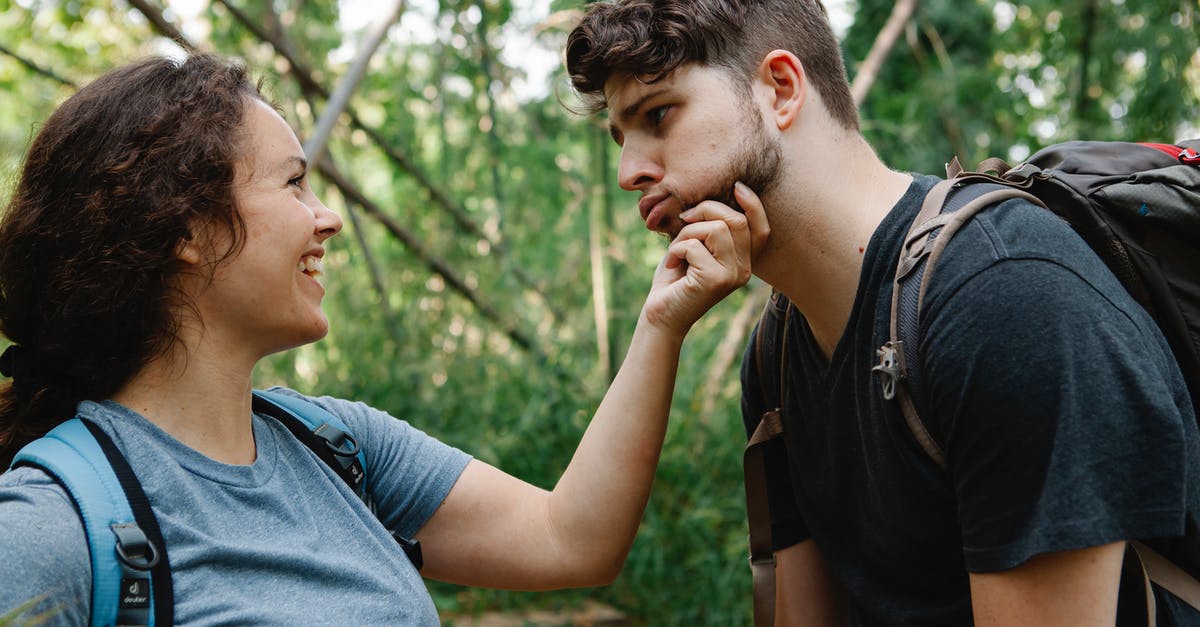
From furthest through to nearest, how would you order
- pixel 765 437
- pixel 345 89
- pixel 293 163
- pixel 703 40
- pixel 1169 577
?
1. pixel 345 89
2. pixel 765 437
3. pixel 703 40
4. pixel 293 163
5. pixel 1169 577

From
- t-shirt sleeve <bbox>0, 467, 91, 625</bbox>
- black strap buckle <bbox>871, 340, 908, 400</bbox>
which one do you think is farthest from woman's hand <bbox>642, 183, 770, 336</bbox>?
t-shirt sleeve <bbox>0, 467, 91, 625</bbox>

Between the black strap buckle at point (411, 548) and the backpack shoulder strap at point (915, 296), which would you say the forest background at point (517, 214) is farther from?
the backpack shoulder strap at point (915, 296)

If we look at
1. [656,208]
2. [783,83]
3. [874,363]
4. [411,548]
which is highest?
[783,83]

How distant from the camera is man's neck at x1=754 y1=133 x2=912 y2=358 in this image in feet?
6.24

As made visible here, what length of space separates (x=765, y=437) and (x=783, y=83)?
74cm

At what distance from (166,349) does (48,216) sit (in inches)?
11.1

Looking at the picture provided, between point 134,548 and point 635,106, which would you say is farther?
point 635,106

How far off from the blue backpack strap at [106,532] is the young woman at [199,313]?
0.03 m

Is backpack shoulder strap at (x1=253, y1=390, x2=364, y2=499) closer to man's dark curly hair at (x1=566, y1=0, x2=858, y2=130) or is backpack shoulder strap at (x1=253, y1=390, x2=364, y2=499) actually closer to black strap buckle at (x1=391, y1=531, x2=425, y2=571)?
black strap buckle at (x1=391, y1=531, x2=425, y2=571)

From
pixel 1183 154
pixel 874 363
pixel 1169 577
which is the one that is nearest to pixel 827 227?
pixel 874 363

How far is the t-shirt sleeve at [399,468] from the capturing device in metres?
2.04

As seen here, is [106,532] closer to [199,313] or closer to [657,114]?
[199,313]

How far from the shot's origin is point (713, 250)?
1924 mm

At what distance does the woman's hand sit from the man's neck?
52 millimetres
